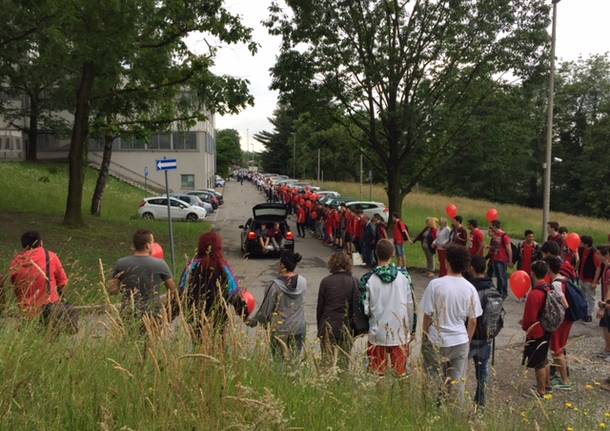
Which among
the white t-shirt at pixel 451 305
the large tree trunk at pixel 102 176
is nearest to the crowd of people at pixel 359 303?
the white t-shirt at pixel 451 305

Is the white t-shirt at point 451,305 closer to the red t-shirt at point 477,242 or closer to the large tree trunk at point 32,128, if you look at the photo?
the red t-shirt at point 477,242

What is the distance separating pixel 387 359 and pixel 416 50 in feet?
65.9

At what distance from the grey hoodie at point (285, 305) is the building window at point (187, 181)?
4939cm

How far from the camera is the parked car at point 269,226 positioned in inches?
706

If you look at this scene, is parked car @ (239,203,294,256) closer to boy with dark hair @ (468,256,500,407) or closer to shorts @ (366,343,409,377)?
boy with dark hair @ (468,256,500,407)

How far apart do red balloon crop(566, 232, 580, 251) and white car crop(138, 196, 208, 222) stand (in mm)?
23684

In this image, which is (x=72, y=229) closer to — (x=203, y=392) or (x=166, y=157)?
(x=203, y=392)

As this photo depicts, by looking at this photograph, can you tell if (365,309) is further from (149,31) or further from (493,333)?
(149,31)

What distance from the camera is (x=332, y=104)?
81.7ft

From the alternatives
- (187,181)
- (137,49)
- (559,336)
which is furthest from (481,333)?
(187,181)

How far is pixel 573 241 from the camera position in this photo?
420 inches

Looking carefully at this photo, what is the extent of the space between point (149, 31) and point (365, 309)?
1580 centimetres

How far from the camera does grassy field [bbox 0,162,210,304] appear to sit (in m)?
11.5

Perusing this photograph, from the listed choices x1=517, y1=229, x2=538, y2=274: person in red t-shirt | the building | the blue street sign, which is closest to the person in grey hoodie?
x1=517, y1=229, x2=538, y2=274: person in red t-shirt
